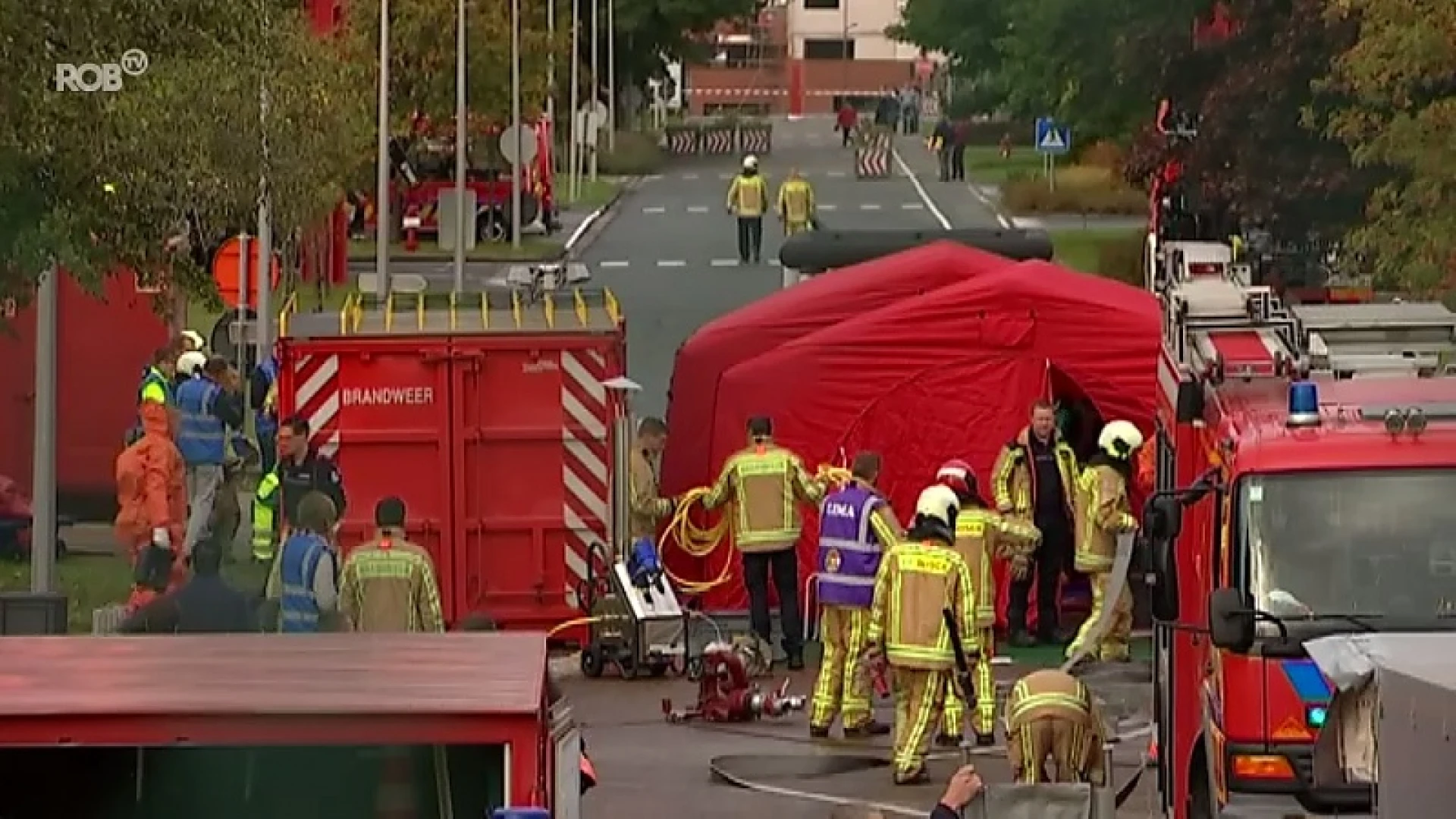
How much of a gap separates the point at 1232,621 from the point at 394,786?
415 centimetres

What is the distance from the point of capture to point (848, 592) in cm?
1908

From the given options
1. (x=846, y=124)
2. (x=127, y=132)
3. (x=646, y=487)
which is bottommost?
(x=646, y=487)

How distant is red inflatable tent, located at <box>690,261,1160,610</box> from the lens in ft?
78.3

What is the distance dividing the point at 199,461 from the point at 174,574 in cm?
451

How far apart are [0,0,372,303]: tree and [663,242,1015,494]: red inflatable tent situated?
4.72 metres

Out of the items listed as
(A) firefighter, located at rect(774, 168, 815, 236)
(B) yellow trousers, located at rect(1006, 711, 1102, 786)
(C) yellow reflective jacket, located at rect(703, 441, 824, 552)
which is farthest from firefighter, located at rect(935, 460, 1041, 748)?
(A) firefighter, located at rect(774, 168, 815, 236)

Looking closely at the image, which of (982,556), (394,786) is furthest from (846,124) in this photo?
(394,786)

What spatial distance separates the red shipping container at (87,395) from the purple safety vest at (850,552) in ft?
33.8

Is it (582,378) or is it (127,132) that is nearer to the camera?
(127,132)

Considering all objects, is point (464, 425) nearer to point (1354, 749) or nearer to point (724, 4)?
point (1354, 749)

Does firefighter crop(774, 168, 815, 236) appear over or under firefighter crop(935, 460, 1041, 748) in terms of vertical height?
over

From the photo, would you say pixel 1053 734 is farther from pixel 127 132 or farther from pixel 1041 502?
pixel 1041 502

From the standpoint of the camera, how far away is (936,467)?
78.8 feet

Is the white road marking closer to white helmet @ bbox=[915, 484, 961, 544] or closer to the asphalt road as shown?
the asphalt road
